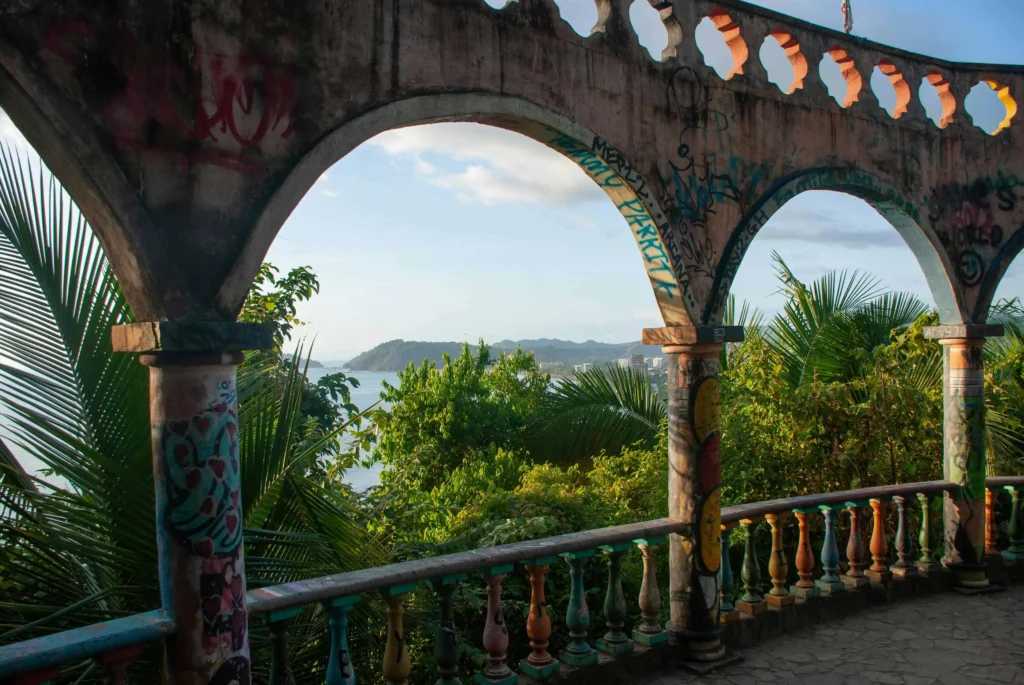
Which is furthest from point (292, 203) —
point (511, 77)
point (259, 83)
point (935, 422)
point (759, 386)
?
point (935, 422)

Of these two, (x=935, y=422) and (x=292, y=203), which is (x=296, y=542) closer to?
(x=292, y=203)

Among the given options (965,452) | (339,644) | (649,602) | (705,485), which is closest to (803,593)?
(705,485)

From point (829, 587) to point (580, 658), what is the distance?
2.42 meters

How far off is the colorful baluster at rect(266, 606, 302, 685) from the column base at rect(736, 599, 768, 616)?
3.19m

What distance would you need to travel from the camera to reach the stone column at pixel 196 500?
124 inches

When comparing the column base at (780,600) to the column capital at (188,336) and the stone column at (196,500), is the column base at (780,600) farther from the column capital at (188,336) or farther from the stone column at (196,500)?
the column capital at (188,336)

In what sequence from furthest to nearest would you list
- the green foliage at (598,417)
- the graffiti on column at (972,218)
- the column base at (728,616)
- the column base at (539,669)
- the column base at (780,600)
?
1. the green foliage at (598,417)
2. the graffiti on column at (972,218)
3. the column base at (780,600)
4. the column base at (728,616)
5. the column base at (539,669)

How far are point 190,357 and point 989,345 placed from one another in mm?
10419

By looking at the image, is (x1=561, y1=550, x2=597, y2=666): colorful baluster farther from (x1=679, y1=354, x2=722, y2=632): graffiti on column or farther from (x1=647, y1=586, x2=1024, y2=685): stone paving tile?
(x1=679, y1=354, x2=722, y2=632): graffiti on column

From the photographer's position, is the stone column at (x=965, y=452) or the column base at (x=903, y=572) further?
the stone column at (x=965, y=452)

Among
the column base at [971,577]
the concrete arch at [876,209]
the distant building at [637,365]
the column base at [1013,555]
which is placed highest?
the concrete arch at [876,209]

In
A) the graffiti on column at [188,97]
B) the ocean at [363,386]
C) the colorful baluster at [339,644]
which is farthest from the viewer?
the ocean at [363,386]

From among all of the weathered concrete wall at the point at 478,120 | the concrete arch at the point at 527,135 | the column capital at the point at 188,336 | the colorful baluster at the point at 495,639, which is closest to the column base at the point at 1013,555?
the weathered concrete wall at the point at 478,120

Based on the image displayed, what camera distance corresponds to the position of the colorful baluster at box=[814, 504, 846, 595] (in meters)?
6.03
